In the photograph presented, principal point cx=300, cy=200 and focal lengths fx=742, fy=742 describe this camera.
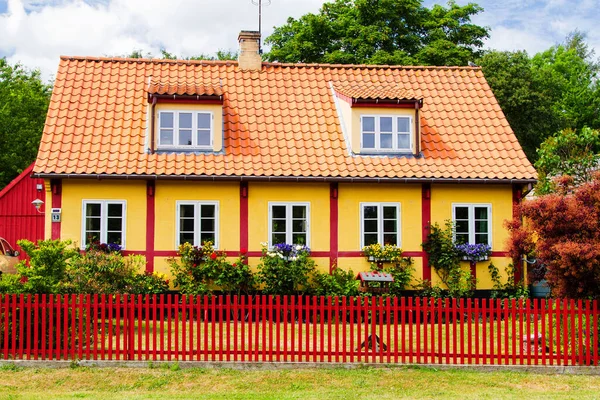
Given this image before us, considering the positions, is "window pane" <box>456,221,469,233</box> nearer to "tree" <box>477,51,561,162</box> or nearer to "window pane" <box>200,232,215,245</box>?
"window pane" <box>200,232,215,245</box>

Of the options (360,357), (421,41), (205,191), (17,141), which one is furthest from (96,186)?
(421,41)

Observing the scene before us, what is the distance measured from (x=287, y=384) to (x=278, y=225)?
829 centimetres

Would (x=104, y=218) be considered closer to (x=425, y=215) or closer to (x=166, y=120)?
(x=166, y=120)

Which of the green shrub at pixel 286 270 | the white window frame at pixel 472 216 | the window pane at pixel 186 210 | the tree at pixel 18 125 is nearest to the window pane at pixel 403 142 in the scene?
the white window frame at pixel 472 216

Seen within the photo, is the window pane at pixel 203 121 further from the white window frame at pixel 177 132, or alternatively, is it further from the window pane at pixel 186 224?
the window pane at pixel 186 224

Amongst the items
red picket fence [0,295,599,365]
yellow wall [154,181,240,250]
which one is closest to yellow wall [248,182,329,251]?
yellow wall [154,181,240,250]

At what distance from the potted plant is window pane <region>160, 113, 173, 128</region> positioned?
8.06 metres

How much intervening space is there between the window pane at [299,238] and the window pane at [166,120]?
432cm

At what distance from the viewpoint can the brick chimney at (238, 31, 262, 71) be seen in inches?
888

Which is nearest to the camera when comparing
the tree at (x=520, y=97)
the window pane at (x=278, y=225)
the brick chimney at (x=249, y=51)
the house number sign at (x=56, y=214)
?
the house number sign at (x=56, y=214)

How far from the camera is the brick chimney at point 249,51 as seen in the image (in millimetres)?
22547

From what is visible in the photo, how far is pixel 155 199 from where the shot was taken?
18688mm

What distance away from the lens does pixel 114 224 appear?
734 inches

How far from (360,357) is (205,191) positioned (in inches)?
322
